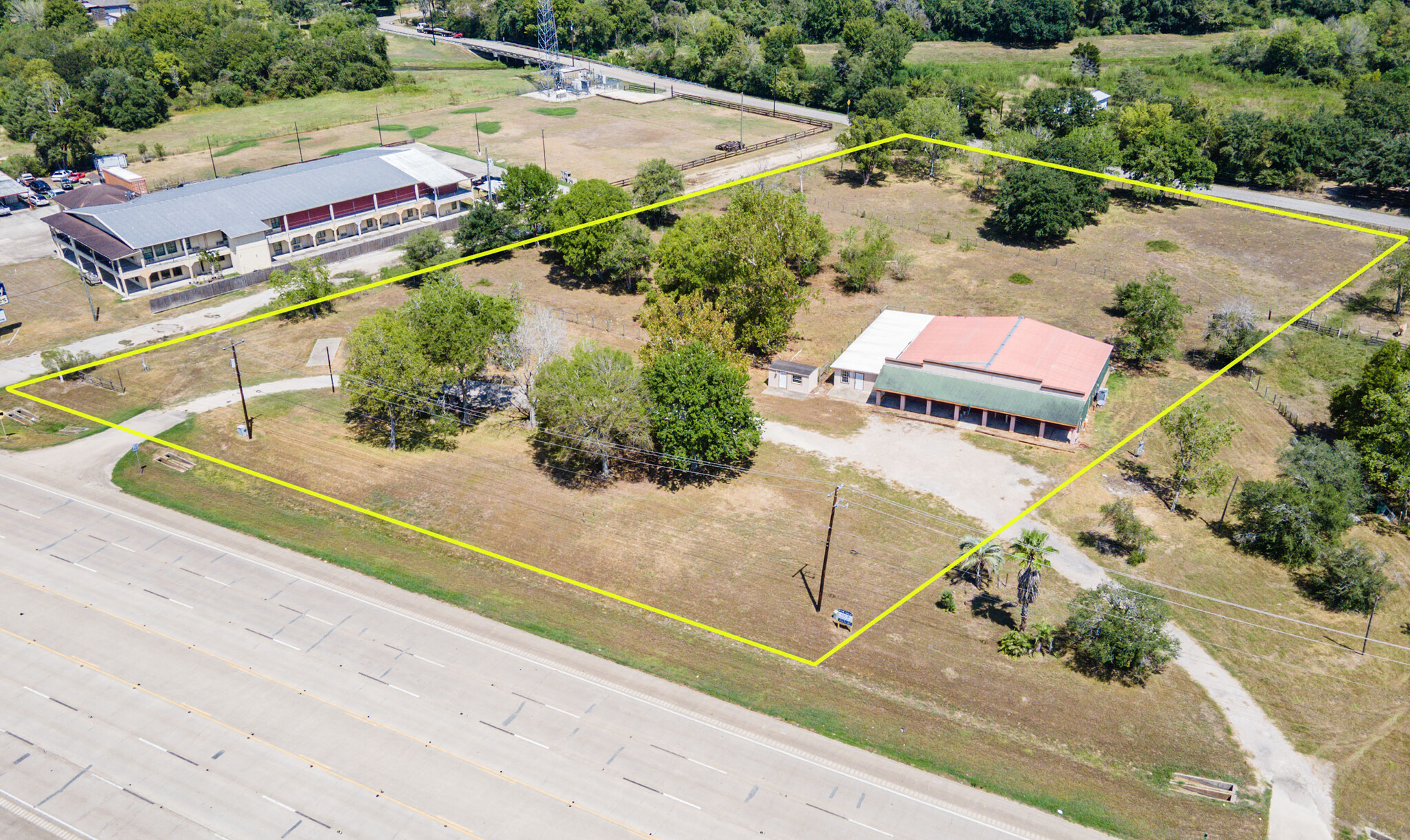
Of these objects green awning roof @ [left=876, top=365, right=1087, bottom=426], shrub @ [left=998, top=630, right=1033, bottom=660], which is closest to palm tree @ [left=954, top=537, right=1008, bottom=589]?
shrub @ [left=998, top=630, right=1033, bottom=660]

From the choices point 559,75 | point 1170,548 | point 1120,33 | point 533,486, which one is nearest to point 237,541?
point 533,486

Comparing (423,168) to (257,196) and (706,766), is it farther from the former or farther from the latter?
(706,766)

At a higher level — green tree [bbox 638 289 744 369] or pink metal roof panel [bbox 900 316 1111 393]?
green tree [bbox 638 289 744 369]

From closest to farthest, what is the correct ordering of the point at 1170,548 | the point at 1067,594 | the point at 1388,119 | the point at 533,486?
1. the point at 1067,594
2. the point at 1170,548
3. the point at 533,486
4. the point at 1388,119

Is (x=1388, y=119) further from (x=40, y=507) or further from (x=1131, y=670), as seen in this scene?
(x=40, y=507)

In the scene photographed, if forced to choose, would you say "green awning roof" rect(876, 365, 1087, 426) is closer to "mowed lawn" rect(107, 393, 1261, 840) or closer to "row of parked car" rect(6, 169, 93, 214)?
"mowed lawn" rect(107, 393, 1261, 840)

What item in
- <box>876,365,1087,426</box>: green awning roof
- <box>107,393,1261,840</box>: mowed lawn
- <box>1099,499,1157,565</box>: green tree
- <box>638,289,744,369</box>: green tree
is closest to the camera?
<box>107,393,1261,840</box>: mowed lawn

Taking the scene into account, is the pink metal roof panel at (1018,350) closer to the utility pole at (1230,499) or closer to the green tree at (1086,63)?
the utility pole at (1230,499)

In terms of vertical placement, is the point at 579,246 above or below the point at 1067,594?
above
